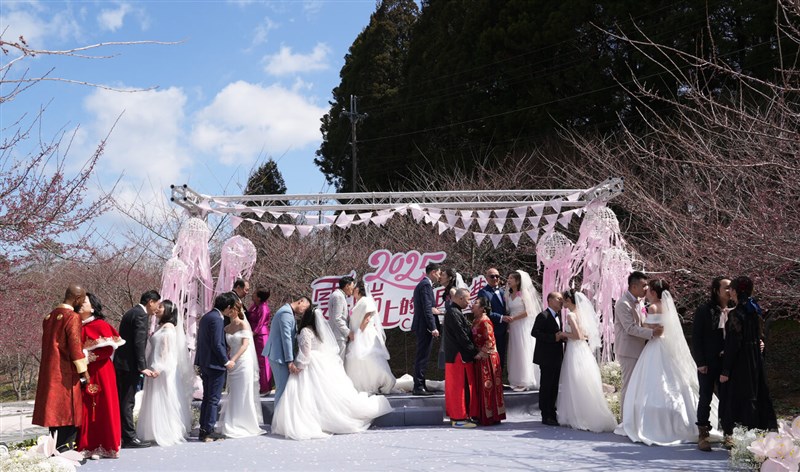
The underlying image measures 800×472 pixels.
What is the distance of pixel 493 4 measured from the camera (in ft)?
73.6

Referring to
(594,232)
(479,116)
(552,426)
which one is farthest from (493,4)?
(552,426)

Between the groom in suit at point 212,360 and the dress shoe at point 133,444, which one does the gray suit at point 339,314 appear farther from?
the dress shoe at point 133,444

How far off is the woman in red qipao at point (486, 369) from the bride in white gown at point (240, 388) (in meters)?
2.68

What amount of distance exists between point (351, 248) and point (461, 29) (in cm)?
848

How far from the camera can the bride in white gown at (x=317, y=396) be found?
8.70m

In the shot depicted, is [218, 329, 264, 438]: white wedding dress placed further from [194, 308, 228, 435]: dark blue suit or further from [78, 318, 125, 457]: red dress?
[78, 318, 125, 457]: red dress

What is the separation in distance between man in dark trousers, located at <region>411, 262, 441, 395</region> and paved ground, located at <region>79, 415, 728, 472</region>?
5.99 feet

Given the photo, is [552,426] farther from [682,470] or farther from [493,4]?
[493,4]

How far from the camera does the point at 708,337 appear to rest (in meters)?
7.18

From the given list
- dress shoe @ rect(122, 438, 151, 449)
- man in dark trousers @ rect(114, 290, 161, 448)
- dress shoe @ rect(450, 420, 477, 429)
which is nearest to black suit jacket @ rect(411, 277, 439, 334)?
dress shoe @ rect(450, 420, 477, 429)

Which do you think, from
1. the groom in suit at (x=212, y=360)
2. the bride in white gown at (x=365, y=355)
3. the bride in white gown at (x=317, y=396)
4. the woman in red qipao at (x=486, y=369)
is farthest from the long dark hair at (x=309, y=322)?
the woman in red qipao at (x=486, y=369)

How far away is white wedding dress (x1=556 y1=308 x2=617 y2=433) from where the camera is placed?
8.65 metres

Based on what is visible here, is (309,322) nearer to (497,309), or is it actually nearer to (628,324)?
(497,309)

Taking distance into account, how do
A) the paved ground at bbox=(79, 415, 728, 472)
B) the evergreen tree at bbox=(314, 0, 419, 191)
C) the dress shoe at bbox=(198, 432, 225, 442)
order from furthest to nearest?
the evergreen tree at bbox=(314, 0, 419, 191) → the dress shoe at bbox=(198, 432, 225, 442) → the paved ground at bbox=(79, 415, 728, 472)
